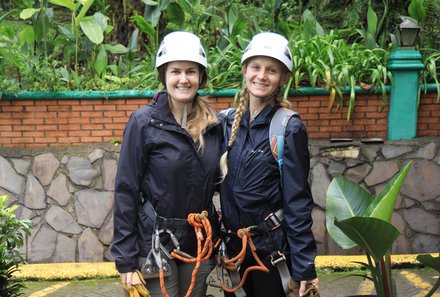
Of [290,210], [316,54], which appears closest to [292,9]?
[316,54]

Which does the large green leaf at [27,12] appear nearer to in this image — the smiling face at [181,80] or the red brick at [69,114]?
the red brick at [69,114]

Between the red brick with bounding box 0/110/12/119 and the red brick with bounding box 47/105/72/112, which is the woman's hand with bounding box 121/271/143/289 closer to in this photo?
the red brick with bounding box 47/105/72/112

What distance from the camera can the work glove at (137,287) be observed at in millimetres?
3336

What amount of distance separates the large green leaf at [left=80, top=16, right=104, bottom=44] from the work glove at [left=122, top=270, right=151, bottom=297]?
13.7ft

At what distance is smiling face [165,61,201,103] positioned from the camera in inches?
134

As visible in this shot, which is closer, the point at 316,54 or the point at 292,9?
the point at 316,54

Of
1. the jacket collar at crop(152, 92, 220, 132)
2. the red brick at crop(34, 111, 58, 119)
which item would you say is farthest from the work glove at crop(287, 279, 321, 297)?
the red brick at crop(34, 111, 58, 119)

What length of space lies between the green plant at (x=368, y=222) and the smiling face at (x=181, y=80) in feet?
3.54

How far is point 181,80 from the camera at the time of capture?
3395 millimetres

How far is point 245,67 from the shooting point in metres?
3.56

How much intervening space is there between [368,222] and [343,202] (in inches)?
26.3

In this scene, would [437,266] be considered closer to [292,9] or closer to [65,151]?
[65,151]

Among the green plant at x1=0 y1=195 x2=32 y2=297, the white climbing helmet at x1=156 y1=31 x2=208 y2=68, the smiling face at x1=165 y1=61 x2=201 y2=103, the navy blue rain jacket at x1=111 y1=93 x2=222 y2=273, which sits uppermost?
the white climbing helmet at x1=156 y1=31 x2=208 y2=68

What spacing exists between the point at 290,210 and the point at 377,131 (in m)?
3.49
